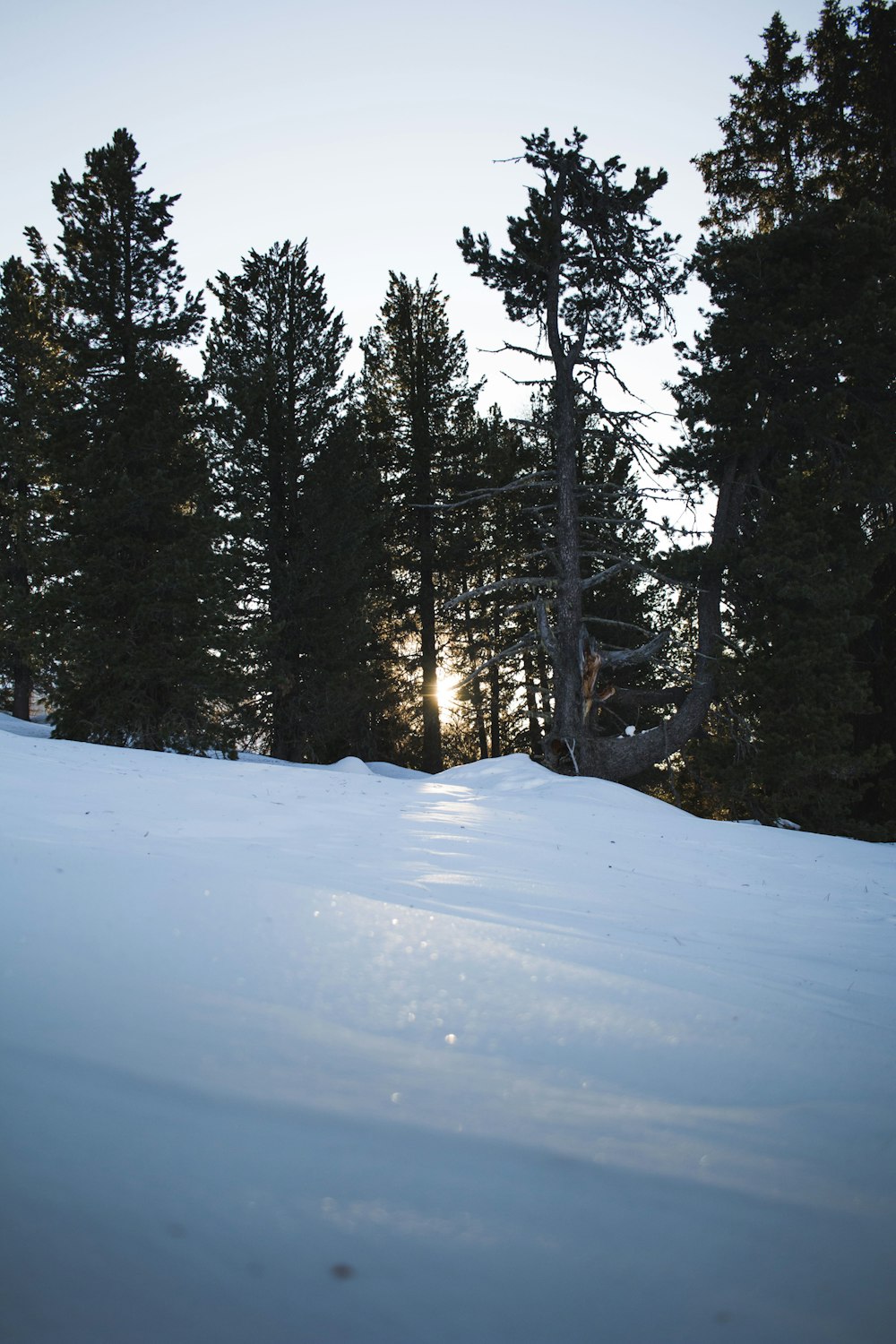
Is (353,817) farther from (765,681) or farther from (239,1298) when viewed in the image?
(765,681)

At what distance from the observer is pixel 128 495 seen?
10.5 metres

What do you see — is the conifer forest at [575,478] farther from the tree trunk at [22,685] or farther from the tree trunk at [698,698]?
the tree trunk at [22,685]

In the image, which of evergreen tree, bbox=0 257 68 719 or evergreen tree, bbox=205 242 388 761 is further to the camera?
evergreen tree, bbox=0 257 68 719

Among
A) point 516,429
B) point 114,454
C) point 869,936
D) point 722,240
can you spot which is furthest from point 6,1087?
point 516,429

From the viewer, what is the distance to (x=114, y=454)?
10852 millimetres

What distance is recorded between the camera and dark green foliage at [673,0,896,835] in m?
9.60

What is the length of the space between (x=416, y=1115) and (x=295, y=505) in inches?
577

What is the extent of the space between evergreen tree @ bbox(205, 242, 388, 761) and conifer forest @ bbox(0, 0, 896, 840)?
63 mm

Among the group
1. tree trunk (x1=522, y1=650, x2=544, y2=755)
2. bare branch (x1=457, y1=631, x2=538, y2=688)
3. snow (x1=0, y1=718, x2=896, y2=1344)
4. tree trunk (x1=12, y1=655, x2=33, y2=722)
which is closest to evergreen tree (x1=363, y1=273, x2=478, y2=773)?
tree trunk (x1=522, y1=650, x2=544, y2=755)

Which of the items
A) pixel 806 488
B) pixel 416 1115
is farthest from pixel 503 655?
pixel 416 1115

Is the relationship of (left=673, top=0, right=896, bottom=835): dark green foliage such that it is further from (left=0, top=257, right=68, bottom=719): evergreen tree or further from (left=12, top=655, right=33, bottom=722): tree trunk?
(left=12, top=655, right=33, bottom=722): tree trunk

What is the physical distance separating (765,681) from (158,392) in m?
10.1

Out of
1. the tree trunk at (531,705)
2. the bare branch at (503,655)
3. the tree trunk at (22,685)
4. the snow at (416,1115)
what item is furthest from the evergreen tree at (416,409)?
the snow at (416,1115)

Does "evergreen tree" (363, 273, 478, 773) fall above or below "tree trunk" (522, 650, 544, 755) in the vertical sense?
above
